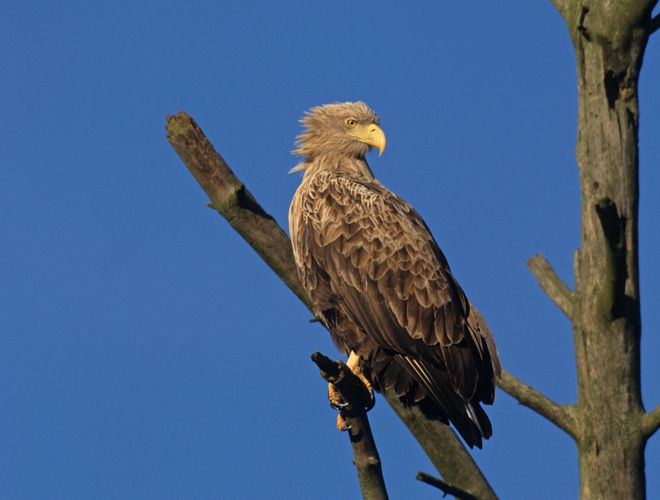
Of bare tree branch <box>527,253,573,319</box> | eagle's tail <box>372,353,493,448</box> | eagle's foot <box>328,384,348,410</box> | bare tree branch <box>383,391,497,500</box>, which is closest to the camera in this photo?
bare tree branch <box>527,253,573,319</box>

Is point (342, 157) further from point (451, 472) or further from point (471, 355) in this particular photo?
point (451, 472)

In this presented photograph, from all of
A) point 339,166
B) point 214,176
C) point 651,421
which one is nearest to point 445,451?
point 651,421

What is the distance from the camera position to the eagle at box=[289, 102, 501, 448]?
6.09 m

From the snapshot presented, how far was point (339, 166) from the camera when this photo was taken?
7.89 metres

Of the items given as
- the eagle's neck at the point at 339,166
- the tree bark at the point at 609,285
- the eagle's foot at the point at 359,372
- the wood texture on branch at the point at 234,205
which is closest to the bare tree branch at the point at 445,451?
the wood texture on branch at the point at 234,205

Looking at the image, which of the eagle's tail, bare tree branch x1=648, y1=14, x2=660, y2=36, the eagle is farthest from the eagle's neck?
bare tree branch x1=648, y1=14, x2=660, y2=36

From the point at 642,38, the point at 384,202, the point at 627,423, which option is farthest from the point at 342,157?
the point at 627,423

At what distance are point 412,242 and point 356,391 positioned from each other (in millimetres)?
1750

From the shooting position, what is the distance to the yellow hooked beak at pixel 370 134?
7.88 m

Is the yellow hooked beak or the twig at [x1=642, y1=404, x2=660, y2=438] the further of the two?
the yellow hooked beak

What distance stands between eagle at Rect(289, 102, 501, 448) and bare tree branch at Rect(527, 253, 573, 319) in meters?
0.96

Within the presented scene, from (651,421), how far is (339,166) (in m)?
4.26

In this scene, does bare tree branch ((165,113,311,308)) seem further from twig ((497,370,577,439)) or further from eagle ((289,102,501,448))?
twig ((497,370,577,439))

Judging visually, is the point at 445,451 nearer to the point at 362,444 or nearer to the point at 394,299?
the point at 362,444
